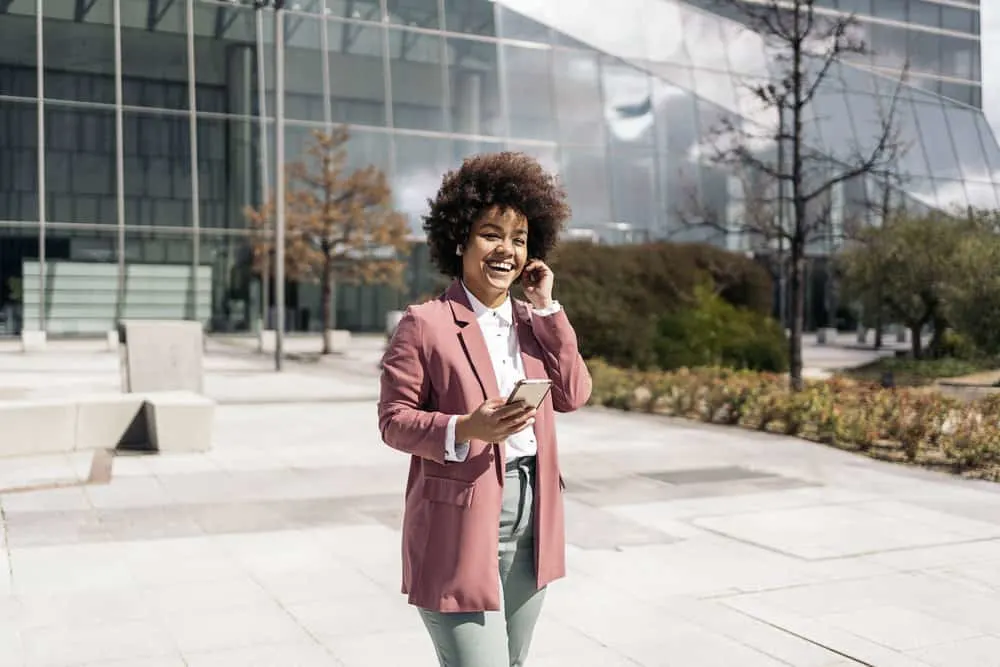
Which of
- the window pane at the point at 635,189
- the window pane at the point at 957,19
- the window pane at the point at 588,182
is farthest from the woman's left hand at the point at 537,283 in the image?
the window pane at the point at 957,19

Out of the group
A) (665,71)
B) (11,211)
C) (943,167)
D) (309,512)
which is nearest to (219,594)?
(309,512)

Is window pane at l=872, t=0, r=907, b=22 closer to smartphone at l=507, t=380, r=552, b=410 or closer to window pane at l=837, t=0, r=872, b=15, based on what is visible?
window pane at l=837, t=0, r=872, b=15

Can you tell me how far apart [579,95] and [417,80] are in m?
6.63

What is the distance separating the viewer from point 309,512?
887cm

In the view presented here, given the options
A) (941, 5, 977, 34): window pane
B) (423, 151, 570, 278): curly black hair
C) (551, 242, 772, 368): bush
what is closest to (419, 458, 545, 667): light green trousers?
(423, 151, 570, 278): curly black hair

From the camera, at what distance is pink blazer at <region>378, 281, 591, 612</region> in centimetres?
308

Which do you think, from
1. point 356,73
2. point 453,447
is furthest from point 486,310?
point 356,73

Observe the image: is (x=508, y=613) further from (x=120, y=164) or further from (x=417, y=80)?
(x=417, y=80)

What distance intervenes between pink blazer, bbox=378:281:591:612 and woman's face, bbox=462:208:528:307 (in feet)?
0.27

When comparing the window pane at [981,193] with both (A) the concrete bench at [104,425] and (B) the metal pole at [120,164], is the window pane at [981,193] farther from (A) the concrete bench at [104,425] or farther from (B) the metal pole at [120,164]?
(A) the concrete bench at [104,425]

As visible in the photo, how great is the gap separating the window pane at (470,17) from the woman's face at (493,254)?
4353 cm

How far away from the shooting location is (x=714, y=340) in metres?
21.1

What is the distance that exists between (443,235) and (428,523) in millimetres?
874

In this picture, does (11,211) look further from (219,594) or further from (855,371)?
(219,594)
